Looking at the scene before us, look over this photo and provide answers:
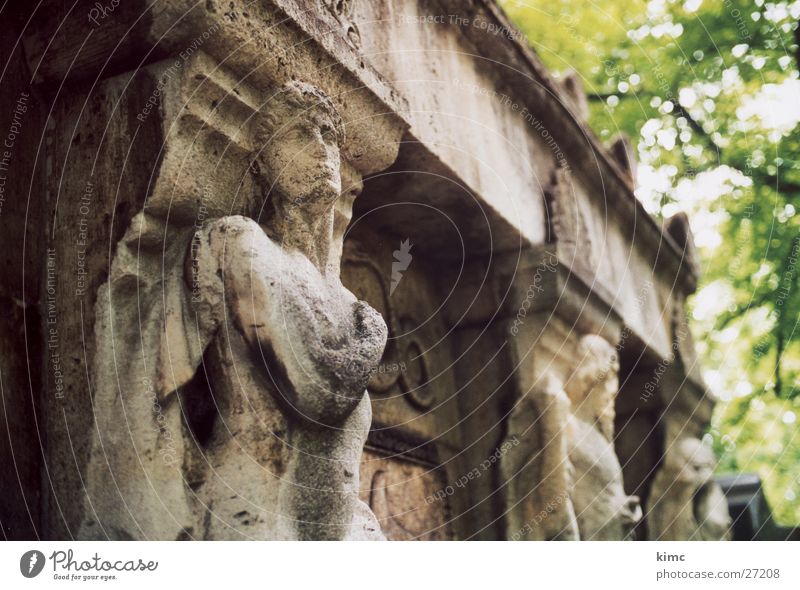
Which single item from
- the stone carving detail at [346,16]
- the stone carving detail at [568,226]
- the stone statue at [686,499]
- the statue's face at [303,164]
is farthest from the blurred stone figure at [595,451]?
the statue's face at [303,164]

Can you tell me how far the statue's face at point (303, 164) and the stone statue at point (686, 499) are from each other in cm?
418

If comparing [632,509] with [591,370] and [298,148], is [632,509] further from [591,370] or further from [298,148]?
Answer: [298,148]

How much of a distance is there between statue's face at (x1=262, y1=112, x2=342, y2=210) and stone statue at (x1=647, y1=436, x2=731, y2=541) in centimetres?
418

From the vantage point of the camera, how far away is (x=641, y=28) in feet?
30.8

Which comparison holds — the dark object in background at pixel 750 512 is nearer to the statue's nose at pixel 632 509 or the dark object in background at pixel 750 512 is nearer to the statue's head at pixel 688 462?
the statue's head at pixel 688 462

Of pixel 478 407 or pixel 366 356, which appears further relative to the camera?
pixel 478 407

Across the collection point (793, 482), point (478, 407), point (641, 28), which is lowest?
point (793, 482)

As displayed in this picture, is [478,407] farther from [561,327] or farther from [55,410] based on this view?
[55,410]

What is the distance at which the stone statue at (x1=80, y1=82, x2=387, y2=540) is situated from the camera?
293cm

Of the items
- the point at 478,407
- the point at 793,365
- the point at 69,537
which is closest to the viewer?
the point at 69,537
